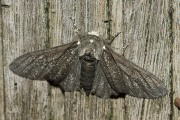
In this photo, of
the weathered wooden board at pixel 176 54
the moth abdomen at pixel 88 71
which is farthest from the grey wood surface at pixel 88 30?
the moth abdomen at pixel 88 71

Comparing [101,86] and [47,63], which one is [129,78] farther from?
[47,63]

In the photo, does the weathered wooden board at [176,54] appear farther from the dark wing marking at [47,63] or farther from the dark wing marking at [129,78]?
the dark wing marking at [47,63]

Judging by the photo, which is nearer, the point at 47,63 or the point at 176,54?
the point at 176,54

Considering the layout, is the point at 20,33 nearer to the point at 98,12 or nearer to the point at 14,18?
the point at 14,18

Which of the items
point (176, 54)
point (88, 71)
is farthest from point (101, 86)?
point (176, 54)

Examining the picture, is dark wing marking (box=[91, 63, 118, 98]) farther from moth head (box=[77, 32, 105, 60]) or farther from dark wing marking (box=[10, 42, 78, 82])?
dark wing marking (box=[10, 42, 78, 82])

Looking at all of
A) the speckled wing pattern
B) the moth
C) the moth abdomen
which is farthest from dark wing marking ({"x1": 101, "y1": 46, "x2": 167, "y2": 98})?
the speckled wing pattern
